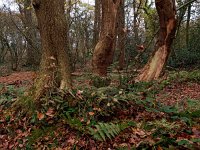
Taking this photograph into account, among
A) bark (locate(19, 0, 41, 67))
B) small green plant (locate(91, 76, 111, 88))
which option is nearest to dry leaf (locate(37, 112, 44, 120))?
small green plant (locate(91, 76, 111, 88))

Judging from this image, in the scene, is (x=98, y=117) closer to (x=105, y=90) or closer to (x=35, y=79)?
(x=105, y=90)

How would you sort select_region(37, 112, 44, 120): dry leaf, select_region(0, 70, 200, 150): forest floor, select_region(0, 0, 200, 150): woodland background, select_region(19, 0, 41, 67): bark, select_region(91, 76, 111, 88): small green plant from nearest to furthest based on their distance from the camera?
select_region(0, 70, 200, 150): forest floor → select_region(0, 0, 200, 150): woodland background → select_region(37, 112, 44, 120): dry leaf → select_region(91, 76, 111, 88): small green plant → select_region(19, 0, 41, 67): bark

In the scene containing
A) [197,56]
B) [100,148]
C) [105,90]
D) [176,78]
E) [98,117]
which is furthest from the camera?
[197,56]

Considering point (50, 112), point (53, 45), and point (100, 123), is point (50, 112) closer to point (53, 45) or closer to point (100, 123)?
point (100, 123)

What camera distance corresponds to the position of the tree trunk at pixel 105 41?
7.75m

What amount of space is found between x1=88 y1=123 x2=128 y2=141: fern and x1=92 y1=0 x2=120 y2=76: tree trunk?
3611 mm

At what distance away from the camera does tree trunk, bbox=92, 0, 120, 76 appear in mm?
7750

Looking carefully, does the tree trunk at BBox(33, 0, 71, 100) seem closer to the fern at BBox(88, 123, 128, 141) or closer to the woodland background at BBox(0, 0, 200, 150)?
the woodland background at BBox(0, 0, 200, 150)

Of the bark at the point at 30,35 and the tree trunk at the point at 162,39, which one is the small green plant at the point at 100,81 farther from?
the bark at the point at 30,35

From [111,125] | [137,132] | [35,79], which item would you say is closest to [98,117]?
[111,125]

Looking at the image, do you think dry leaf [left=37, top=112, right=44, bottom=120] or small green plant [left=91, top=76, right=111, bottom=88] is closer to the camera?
dry leaf [left=37, top=112, right=44, bottom=120]

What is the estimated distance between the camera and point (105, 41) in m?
7.73

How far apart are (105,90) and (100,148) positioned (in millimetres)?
1575

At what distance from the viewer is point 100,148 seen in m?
4.11
